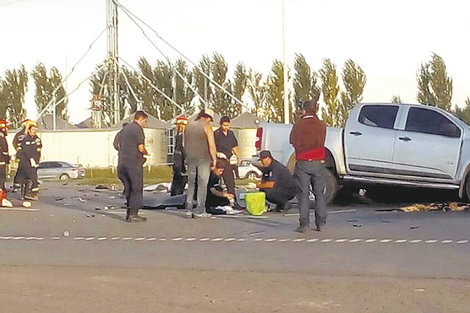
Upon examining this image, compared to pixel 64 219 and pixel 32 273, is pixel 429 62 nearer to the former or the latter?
pixel 64 219

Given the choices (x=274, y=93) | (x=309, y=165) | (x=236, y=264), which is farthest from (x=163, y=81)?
(x=236, y=264)

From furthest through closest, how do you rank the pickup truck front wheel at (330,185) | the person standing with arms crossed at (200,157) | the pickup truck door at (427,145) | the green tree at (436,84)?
the green tree at (436,84) < the pickup truck front wheel at (330,185) < the pickup truck door at (427,145) < the person standing with arms crossed at (200,157)

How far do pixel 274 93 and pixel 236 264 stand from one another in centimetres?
5902

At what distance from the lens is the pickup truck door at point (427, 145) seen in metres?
14.8

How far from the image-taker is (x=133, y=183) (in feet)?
44.1

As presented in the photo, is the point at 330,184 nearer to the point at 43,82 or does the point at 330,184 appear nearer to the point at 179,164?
the point at 179,164

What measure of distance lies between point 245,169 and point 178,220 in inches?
1155

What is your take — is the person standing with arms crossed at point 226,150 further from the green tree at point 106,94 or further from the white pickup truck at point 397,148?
the green tree at point 106,94

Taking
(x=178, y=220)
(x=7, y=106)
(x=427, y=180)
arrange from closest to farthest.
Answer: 1. (x=178, y=220)
2. (x=427, y=180)
3. (x=7, y=106)

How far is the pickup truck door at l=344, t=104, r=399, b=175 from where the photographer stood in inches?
600

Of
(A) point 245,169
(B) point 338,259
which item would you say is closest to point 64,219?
(B) point 338,259

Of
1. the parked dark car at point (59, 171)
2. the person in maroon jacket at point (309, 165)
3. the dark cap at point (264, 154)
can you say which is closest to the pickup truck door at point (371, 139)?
the dark cap at point (264, 154)

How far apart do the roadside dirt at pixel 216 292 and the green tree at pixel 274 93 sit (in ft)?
188

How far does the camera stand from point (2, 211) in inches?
627
